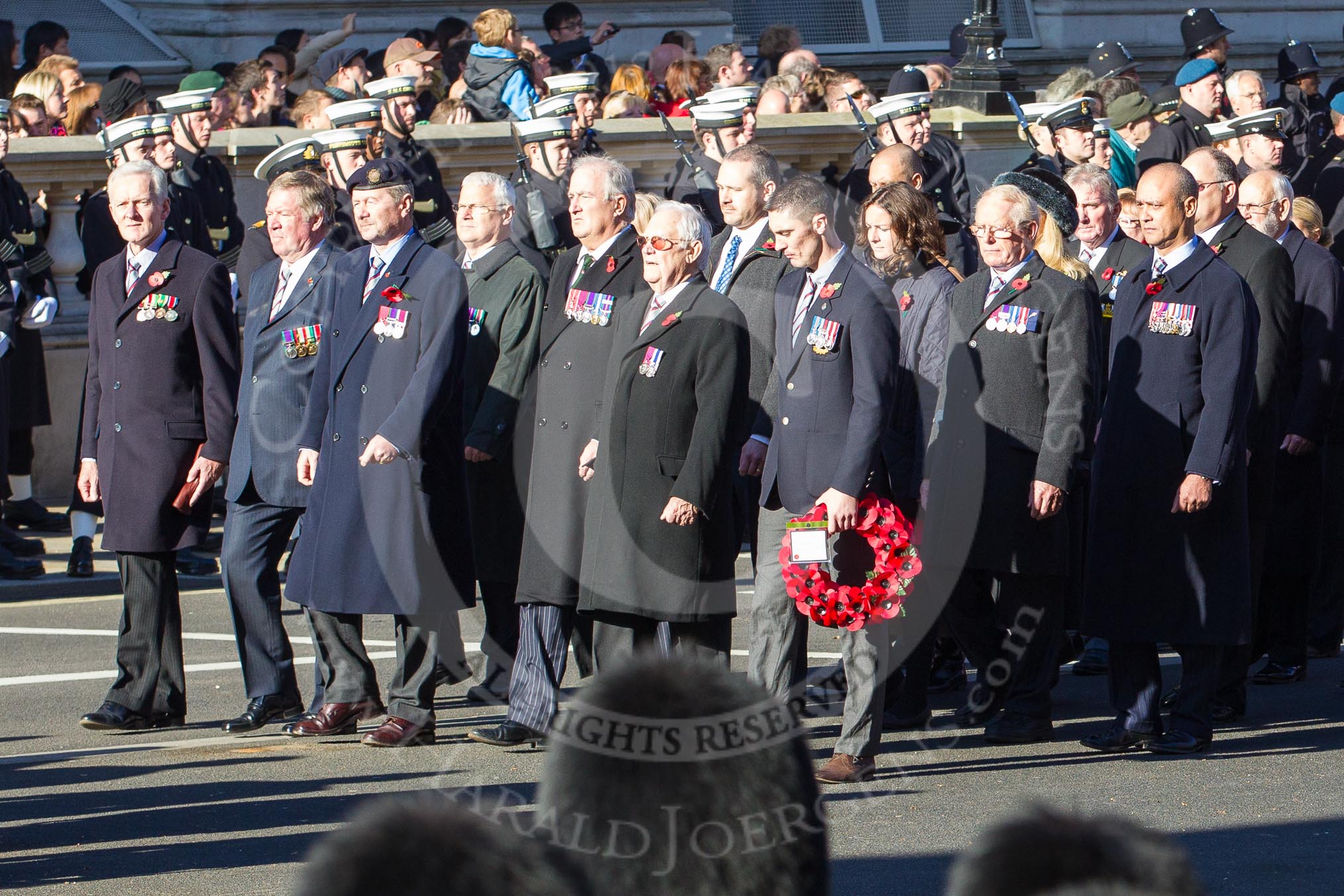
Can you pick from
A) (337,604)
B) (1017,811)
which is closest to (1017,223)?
(337,604)

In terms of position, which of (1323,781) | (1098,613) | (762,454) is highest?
(762,454)

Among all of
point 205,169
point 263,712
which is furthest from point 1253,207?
point 205,169

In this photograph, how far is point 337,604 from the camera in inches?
288

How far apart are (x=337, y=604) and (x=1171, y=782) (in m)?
2.93

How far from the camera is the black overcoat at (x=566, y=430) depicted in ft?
24.2

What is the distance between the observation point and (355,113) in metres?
10.8

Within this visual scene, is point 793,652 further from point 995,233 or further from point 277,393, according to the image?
point 277,393

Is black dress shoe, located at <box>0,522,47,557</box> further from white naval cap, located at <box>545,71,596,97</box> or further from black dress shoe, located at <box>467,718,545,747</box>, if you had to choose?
black dress shoe, located at <box>467,718,545,747</box>

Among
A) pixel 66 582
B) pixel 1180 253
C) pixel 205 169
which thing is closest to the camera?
pixel 1180 253

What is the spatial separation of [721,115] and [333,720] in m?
5.23

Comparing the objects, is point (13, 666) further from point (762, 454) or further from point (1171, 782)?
point (1171, 782)

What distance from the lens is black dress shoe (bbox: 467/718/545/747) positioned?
729 centimetres

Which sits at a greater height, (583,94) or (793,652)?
(583,94)

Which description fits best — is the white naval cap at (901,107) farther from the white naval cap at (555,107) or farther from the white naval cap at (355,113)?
the white naval cap at (355,113)
